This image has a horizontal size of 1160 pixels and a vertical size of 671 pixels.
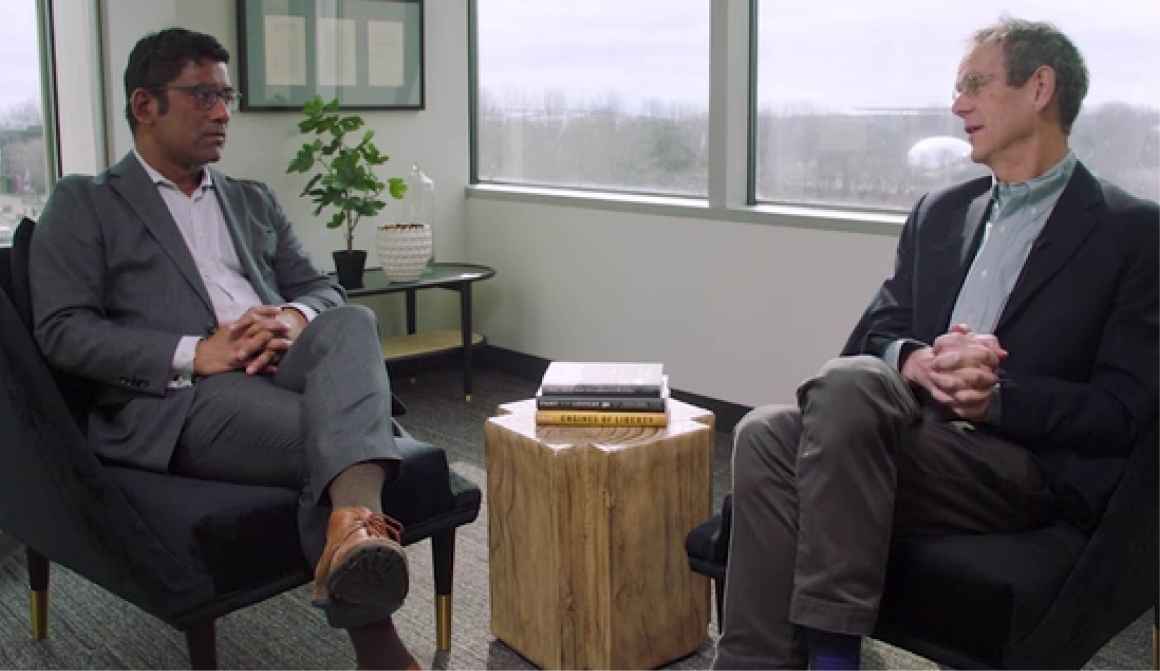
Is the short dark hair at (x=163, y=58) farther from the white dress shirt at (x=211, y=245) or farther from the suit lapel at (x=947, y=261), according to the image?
the suit lapel at (x=947, y=261)

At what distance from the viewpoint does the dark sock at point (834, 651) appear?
1.79 m

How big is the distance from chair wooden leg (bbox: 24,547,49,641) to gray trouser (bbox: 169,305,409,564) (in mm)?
399

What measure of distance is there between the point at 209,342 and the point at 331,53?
2385mm

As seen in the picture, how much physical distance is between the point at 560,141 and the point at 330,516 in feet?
9.68

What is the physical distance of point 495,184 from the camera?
195 inches

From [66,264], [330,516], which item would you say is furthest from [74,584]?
[330,516]

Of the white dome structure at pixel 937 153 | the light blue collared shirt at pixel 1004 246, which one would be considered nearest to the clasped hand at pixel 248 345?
the light blue collared shirt at pixel 1004 246

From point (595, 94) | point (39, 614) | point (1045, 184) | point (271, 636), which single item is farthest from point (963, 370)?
point (595, 94)

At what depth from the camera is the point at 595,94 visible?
4527 mm

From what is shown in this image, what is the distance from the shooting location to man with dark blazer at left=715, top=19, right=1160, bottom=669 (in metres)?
1.79

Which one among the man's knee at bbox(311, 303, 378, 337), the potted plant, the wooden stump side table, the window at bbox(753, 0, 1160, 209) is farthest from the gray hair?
the potted plant

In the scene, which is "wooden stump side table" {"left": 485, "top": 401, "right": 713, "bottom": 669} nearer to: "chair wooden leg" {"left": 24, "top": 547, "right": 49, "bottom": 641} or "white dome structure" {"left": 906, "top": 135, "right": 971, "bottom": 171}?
"chair wooden leg" {"left": 24, "top": 547, "right": 49, "bottom": 641}

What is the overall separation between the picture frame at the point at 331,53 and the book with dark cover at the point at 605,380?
2.35 meters

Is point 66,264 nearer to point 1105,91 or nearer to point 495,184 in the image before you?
point 1105,91
